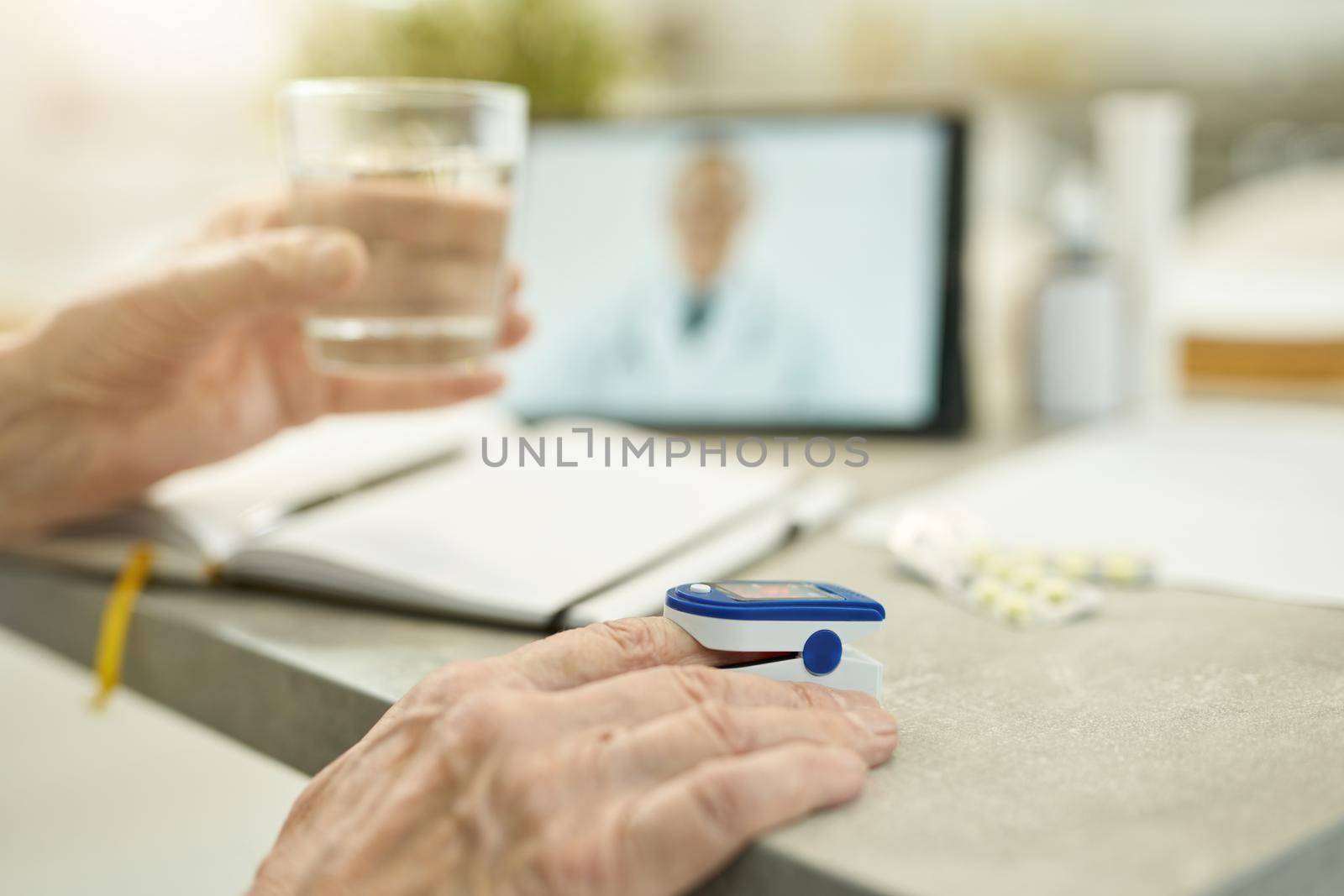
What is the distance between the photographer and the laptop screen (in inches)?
38.4

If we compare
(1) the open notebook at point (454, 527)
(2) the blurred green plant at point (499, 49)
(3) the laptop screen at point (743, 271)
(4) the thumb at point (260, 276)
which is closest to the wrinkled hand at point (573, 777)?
(1) the open notebook at point (454, 527)

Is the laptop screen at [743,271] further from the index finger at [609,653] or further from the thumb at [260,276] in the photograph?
the index finger at [609,653]

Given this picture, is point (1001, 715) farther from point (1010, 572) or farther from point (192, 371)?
point (192, 371)

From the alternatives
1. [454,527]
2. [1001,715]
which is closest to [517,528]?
[454,527]

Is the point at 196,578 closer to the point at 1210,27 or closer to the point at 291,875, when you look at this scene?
the point at 291,875

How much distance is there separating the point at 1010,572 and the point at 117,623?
0.45 meters

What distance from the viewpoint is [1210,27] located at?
7.96ft

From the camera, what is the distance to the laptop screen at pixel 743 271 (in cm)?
98

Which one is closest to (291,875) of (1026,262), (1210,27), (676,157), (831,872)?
(831,872)

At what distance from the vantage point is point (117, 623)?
60cm

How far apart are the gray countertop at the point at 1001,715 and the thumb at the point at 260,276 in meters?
0.15

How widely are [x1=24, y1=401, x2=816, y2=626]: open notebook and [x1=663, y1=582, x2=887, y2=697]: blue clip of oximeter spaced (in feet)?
0.37

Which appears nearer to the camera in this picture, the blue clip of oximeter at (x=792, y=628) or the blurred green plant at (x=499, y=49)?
the blue clip of oximeter at (x=792, y=628)

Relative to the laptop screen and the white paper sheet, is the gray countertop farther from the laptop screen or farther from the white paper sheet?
→ the laptop screen
